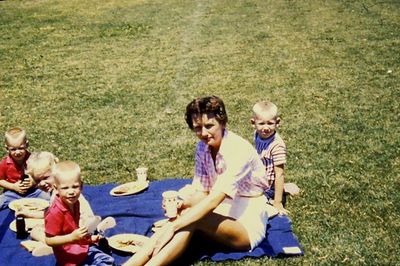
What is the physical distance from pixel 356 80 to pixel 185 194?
6024 millimetres

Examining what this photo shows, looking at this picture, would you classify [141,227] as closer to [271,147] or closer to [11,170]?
[271,147]

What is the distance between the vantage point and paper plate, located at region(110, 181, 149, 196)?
629 cm

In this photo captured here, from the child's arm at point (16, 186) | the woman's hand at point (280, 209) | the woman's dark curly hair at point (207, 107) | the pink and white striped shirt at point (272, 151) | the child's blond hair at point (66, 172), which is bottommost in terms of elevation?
the woman's hand at point (280, 209)

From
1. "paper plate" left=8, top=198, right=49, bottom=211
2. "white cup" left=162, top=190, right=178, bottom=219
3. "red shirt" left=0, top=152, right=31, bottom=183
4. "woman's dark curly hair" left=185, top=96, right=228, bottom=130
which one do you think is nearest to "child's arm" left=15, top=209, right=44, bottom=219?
"paper plate" left=8, top=198, right=49, bottom=211

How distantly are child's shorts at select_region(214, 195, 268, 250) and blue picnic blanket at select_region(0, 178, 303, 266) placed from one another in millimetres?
143

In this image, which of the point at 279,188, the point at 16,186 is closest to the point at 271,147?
the point at 279,188

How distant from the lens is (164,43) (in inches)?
560

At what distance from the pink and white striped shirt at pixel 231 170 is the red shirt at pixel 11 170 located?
238 cm

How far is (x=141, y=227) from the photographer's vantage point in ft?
18.0

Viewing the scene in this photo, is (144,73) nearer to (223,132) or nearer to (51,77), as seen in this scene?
(51,77)

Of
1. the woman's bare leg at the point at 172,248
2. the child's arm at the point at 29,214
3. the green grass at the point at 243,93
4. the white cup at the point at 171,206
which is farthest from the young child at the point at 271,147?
the child's arm at the point at 29,214

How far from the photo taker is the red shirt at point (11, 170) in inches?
246

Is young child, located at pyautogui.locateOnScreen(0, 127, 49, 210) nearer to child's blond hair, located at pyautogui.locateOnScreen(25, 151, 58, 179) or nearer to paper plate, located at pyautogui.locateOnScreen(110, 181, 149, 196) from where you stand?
child's blond hair, located at pyautogui.locateOnScreen(25, 151, 58, 179)

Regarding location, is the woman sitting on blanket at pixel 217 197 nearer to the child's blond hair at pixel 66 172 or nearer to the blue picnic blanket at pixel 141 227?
the blue picnic blanket at pixel 141 227
